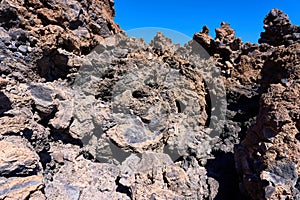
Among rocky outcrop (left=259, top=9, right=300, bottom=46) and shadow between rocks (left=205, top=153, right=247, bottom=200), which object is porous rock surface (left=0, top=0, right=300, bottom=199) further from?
rocky outcrop (left=259, top=9, right=300, bottom=46)

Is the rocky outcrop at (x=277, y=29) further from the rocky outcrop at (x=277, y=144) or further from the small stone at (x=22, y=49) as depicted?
the small stone at (x=22, y=49)

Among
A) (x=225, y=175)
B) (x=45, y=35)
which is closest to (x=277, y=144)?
(x=225, y=175)

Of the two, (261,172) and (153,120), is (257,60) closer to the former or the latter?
(153,120)

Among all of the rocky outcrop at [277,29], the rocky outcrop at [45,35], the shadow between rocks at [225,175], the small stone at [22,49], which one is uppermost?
the rocky outcrop at [277,29]

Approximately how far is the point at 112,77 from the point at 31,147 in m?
1.46

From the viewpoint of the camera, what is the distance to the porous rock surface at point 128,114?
2.14m

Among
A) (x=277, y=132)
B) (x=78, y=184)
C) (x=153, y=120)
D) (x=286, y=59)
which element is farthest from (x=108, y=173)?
(x=286, y=59)

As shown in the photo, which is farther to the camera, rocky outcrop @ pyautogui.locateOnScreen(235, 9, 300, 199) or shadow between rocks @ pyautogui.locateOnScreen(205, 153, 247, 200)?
shadow between rocks @ pyautogui.locateOnScreen(205, 153, 247, 200)

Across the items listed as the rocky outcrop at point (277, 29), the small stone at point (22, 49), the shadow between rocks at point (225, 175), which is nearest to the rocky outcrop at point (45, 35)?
the small stone at point (22, 49)

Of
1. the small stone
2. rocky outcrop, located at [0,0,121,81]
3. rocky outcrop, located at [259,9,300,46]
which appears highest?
rocky outcrop, located at [259,9,300,46]

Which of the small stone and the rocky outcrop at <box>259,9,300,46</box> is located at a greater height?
the rocky outcrop at <box>259,9,300,46</box>

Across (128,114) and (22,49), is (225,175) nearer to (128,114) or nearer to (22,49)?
(128,114)

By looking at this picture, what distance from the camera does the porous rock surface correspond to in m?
2.14

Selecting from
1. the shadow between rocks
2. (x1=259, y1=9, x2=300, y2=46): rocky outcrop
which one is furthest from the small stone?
(x1=259, y1=9, x2=300, y2=46): rocky outcrop
